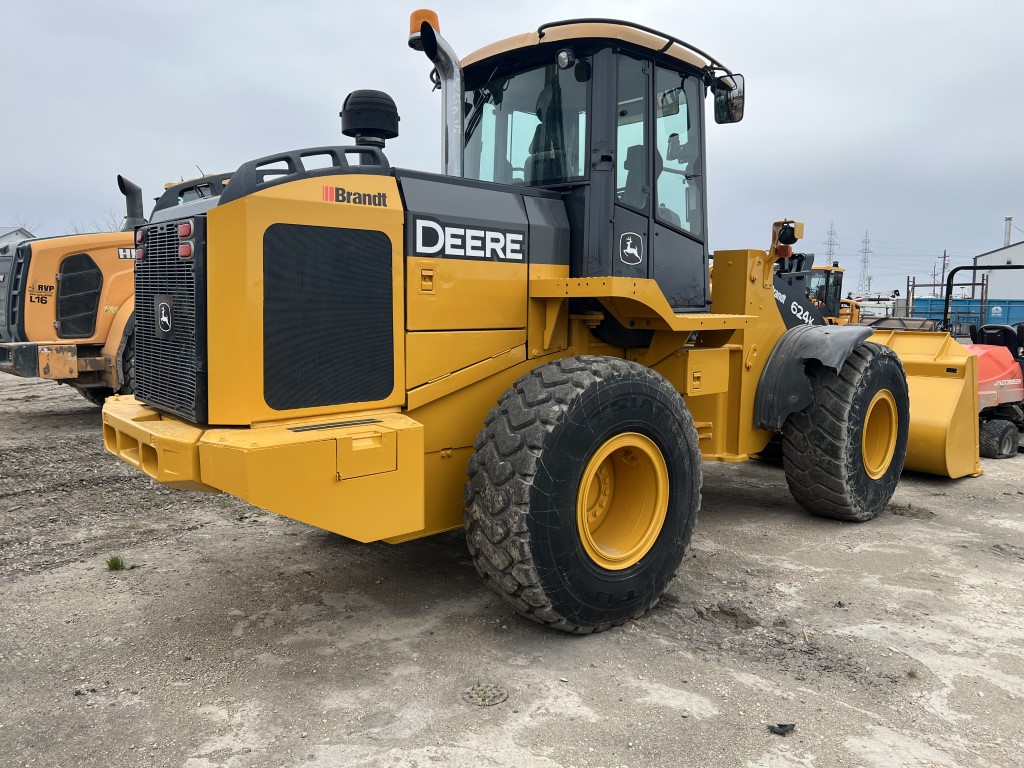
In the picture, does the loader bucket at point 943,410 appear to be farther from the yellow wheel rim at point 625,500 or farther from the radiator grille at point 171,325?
the radiator grille at point 171,325

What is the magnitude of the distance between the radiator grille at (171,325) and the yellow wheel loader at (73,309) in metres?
6.15

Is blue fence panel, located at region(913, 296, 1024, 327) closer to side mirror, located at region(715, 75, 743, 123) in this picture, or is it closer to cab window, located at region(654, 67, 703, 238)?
side mirror, located at region(715, 75, 743, 123)

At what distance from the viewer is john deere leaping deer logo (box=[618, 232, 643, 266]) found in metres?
4.43

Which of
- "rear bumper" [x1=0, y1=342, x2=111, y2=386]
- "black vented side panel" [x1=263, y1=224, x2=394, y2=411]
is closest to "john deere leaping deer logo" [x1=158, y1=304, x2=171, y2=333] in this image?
"black vented side panel" [x1=263, y1=224, x2=394, y2=411]

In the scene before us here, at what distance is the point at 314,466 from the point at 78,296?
7.87 meters

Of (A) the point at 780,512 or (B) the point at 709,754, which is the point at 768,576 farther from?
(B) the point at 709,754

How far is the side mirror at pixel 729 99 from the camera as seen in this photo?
5.11 meters

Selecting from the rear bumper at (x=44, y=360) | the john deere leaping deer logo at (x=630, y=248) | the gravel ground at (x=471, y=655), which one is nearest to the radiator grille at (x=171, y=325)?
the gravel ground at (x=471, y=655)

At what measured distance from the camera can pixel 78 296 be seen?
9.56 metres

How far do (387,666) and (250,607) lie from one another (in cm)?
103

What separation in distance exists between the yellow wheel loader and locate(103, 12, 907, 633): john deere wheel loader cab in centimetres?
620

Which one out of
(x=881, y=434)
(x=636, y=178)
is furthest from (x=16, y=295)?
(x=881, y=434)

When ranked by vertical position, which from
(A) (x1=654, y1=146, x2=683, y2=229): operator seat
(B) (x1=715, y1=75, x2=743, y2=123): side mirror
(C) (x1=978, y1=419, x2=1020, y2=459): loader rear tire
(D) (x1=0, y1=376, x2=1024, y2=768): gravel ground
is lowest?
(D) (x1=0, y1=376, x2=1024, y2=768): gravel ground

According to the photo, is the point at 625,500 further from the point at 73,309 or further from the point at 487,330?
the point at 73,309
